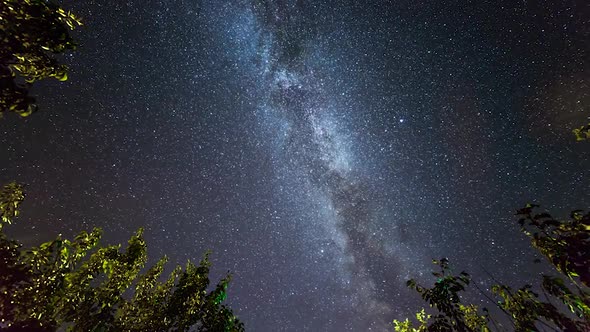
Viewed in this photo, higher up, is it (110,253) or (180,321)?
(110,253)

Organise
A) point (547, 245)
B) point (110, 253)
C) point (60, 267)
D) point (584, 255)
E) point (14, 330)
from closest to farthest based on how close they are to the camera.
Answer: point (584, 255) < point (547, 245) < point (14, 330) < point (60, 267) < point (110, 253)

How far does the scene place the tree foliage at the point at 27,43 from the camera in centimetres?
325

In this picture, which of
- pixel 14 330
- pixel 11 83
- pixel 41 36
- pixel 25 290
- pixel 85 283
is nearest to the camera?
pixel 11 83

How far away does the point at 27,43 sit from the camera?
3.46 metres

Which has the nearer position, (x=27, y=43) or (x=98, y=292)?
(x=27, y=43)

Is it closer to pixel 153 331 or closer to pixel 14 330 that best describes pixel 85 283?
pixel 14 330

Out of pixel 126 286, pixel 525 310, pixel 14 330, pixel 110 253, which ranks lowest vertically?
pixel 14 330

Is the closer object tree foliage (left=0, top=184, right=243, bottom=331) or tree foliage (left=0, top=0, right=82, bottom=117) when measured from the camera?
tree foliage (left=0, top=0, right=82, bottom=117)

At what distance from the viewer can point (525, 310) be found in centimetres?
782

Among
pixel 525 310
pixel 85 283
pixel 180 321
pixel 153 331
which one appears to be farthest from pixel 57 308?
pixel 525 310

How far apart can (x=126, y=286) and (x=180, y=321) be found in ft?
8.03

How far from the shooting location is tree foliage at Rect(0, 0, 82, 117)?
3.25 metres

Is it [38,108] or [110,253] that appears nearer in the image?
[38,108]

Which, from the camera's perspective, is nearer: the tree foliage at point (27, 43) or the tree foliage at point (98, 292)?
the tree foliage at point (27, 43)
